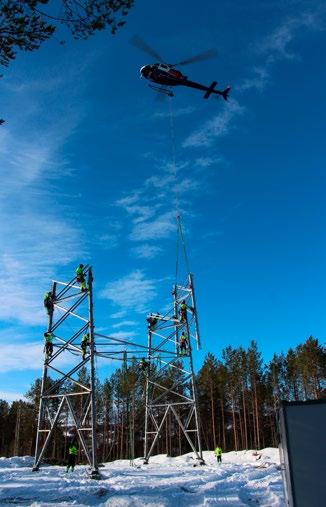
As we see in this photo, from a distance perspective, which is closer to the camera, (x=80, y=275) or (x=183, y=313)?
(x=80, y=275)

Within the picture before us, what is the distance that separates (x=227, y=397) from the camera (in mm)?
57625

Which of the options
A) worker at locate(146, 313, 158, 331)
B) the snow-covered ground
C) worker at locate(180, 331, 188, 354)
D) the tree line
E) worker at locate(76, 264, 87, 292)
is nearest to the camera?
the snow-covered ground

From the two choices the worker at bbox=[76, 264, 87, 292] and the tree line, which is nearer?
the worker at bbox=[76, 264, 87, 292]

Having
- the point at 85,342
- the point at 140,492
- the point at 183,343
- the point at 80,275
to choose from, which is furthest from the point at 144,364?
the point at 140,492

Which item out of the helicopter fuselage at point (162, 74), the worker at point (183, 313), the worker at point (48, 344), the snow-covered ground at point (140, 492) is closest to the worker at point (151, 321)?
the worker at point (183, 313)

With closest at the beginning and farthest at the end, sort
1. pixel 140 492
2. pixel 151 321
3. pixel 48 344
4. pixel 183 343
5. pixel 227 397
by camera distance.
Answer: pixel 140 492
pixel 48 344
pixel 183 343
pixel 151 321
pixel 227 397

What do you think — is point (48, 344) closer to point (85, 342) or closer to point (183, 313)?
point (85, 342)

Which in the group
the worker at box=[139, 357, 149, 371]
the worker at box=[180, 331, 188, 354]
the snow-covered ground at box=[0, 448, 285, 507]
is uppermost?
the worker at box=[180, 331, 188, 354]

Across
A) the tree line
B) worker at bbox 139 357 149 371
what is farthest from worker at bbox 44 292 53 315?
the tree line

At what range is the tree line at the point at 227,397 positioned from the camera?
50594 millimetres

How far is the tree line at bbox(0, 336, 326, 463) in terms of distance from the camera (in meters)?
50.6

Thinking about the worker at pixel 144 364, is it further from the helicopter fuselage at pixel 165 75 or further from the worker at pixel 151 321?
the helicopter fuselage at pixel 165 75

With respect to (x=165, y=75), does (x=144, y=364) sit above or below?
below

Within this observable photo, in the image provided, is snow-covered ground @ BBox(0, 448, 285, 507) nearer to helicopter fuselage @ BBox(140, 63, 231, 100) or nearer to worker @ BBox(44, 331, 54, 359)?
worker @ BBox(44, 331, 54, 359)
